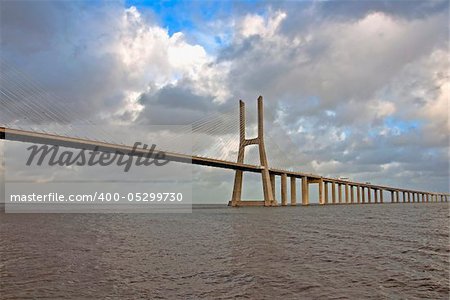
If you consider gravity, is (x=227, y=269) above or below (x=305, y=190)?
below

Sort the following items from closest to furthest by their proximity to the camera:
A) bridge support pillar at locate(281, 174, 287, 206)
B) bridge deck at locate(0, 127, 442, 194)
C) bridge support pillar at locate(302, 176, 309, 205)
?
1. bridge deck at locate(0, 127, 442, 194)
2. bridge support pillar at locate(281, 174, 287, 206)
3. bridge support pillar at locate(302, 176, 309, 205)

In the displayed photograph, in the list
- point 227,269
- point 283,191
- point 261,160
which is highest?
point 261,160

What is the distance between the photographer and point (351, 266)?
1077 centimetres

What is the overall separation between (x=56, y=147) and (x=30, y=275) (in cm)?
2980

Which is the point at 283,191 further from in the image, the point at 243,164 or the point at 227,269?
the point at 227,269

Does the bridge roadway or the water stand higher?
the bridge roadway

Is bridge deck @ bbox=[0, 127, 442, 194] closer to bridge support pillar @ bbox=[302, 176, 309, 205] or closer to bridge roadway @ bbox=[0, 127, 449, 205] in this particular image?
bridge roadway @ bbox=[0, 127, 449, 205]

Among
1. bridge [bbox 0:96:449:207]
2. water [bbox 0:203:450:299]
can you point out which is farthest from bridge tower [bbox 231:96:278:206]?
water [bbox 0:203:450:299]

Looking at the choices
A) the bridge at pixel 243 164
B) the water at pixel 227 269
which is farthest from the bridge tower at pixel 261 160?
the water at pixel 227 269

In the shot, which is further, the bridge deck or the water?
the bridge deck

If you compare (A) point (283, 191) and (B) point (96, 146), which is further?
(A) point (283, 191)

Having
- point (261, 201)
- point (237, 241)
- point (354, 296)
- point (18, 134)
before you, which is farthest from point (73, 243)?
point (261, 201)

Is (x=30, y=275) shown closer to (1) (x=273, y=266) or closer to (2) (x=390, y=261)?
(1) (x=273, y=266)

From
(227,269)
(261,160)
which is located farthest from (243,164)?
(227,269)
